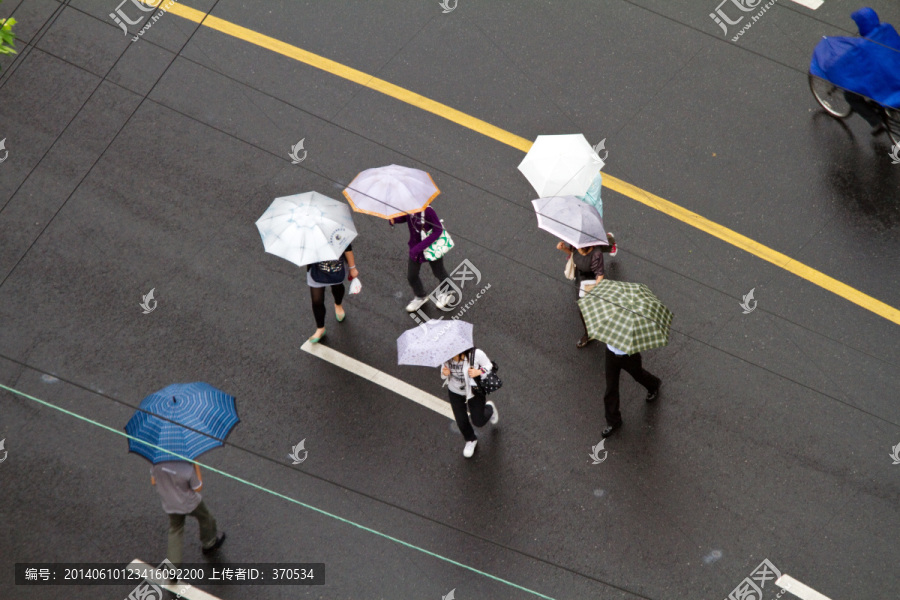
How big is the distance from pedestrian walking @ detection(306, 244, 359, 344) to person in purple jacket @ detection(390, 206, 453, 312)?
1.95ft

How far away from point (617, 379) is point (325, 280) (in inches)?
112

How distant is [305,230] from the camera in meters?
7.25

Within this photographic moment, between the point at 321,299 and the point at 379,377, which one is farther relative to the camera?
the point at 379,377

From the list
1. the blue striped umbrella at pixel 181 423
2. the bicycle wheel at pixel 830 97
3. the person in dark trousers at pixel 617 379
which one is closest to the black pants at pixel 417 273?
the person in dark trousers at pixel 617 379

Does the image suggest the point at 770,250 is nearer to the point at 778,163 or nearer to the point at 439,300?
the point at 778,163

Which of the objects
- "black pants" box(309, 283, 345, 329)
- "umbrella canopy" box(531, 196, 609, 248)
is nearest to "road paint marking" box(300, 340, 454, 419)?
"black pants" box(309, 283, 345, 329)

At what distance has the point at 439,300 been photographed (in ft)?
28.3

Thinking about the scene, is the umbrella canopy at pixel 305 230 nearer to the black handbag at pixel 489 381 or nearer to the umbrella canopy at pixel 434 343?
the umbrella canopy at pixel 434 343

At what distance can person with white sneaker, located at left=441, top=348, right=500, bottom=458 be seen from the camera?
6.94m

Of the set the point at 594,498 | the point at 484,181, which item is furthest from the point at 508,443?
the point at 484,181

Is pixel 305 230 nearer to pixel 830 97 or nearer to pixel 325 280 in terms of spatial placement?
pixel 325 280

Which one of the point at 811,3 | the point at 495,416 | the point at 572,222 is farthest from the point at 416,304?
the point at 811,3

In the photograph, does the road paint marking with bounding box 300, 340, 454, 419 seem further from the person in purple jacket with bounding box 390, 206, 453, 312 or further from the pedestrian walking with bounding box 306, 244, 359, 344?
the person in purple jacket with bounding box 390, 206, 453, 312

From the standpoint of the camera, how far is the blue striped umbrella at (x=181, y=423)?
634 centimetres
